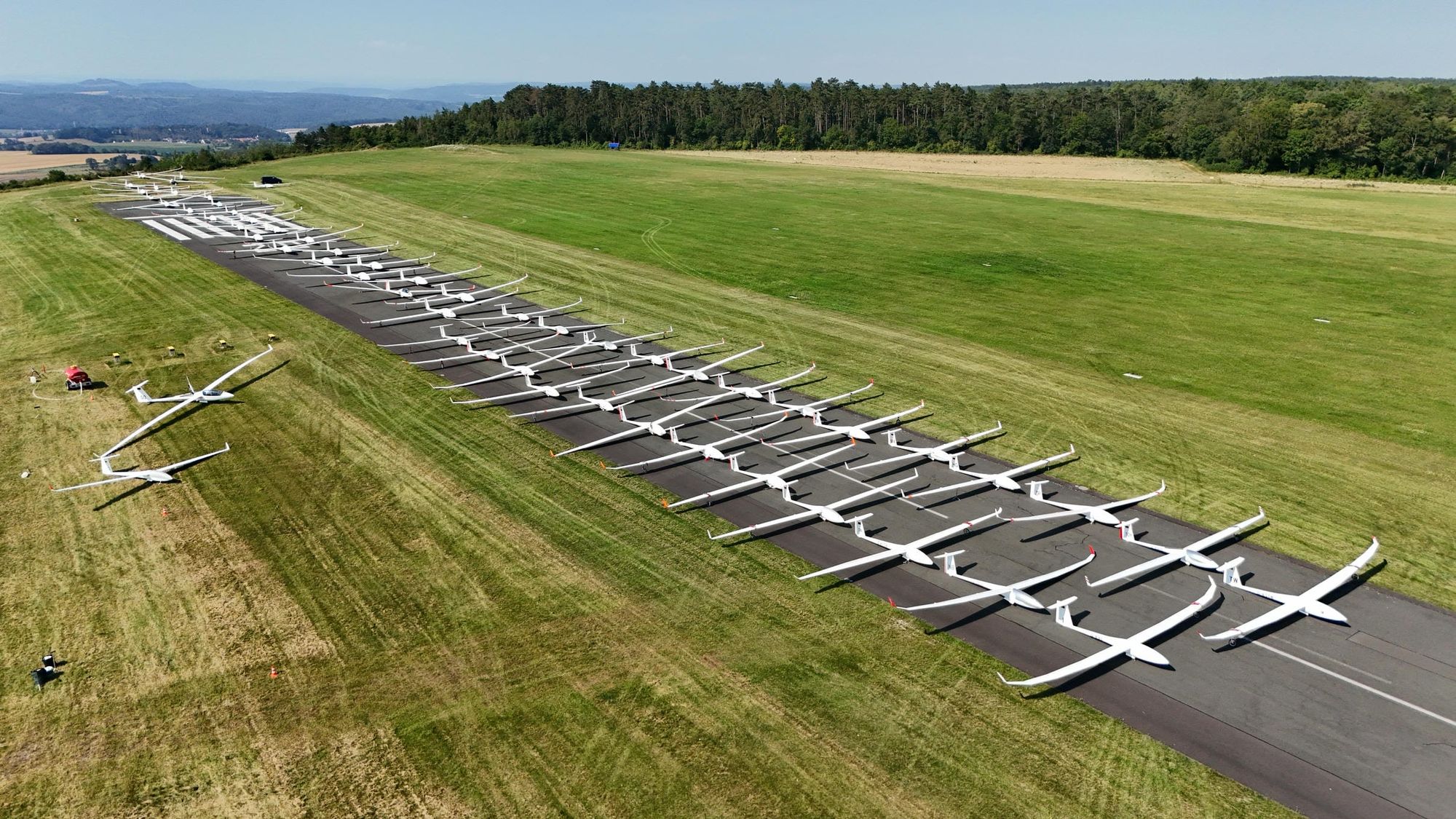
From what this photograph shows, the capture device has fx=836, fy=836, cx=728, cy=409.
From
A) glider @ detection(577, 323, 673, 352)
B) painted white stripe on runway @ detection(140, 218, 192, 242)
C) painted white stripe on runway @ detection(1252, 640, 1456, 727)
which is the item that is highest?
painted white stripe on runway @ detection(140, 218, 192, 242)

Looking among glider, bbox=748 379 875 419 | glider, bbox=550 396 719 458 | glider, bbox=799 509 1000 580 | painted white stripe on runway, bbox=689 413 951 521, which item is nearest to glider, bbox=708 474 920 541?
painted white stripe on runway, bbox=689 413 951 521

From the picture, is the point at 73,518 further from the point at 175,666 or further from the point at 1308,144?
the point at 1308,144

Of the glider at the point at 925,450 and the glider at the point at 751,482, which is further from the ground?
the glider at the point at 925,450

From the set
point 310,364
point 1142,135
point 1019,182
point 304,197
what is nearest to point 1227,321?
point 310,364

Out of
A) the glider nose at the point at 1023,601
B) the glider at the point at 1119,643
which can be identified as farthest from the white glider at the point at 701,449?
the glider at the point at 1119,643

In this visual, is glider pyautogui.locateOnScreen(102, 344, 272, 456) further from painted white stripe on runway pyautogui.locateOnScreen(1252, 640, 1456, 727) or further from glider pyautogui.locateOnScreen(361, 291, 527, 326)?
painted white stripe on runway pyautogui.locateOnScreen(1252, 640, 1456, 727)

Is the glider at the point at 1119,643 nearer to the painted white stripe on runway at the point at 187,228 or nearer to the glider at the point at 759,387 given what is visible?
the glider at the point at 759,387
